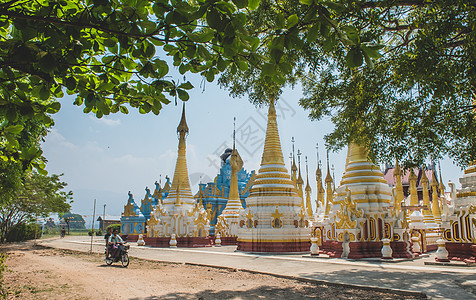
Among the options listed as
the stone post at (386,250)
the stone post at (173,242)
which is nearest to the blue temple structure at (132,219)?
the stone post at (173,242)

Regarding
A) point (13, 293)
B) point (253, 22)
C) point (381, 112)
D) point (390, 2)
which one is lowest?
point (13, 293)

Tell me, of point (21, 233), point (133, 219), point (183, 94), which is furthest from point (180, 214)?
point (183, 94)

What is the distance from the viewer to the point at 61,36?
10.3 ft

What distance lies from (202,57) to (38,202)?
26.7m

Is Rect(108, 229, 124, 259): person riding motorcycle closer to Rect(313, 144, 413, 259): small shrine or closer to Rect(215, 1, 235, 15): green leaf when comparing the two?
Rect(313, 144, 413, 259): small shrine

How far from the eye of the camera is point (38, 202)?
25.5m

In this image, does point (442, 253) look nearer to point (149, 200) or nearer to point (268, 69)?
point (268, 69)

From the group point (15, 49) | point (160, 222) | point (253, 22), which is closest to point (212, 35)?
point (15, 49)

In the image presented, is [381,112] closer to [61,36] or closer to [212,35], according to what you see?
[212,35]

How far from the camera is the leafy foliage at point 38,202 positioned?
22000 mm

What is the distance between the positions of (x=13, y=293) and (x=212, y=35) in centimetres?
778

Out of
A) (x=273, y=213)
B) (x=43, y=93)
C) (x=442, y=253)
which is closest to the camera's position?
(x=43, y=93)

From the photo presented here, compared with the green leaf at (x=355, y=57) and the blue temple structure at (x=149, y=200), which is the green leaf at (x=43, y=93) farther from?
the blue temple structure at (x=149, y=200)

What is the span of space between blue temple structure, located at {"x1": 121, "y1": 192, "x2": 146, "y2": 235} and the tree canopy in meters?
32.3
